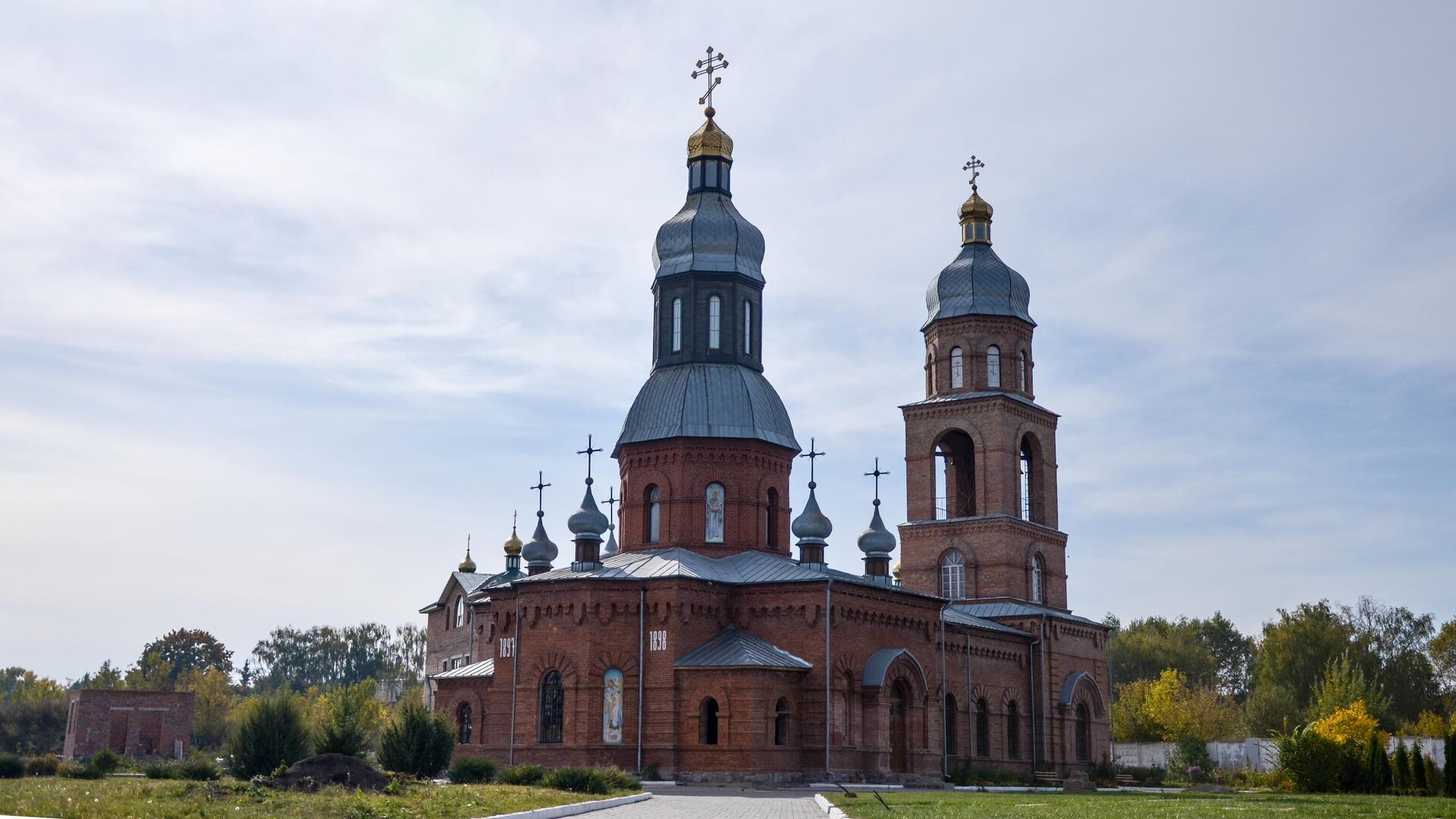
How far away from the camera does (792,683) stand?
34.9m

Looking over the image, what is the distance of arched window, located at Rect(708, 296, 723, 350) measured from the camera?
4059cm

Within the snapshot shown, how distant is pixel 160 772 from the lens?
28109mm

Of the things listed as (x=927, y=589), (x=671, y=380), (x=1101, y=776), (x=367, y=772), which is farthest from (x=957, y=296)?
(x=367, y=772)

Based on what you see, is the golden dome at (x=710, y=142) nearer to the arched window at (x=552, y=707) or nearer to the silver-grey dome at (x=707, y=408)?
the silver-grey dome at (x=707, y=408)

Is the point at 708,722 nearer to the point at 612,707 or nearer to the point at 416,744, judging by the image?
the point at 612,707

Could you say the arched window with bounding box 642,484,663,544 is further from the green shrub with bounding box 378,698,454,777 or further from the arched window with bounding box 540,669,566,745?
the green shrub with bounding box 378,698,454,777

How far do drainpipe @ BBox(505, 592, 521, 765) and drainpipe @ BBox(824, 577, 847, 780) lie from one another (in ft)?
25.1

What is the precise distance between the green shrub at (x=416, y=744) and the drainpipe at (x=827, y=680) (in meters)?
8.92

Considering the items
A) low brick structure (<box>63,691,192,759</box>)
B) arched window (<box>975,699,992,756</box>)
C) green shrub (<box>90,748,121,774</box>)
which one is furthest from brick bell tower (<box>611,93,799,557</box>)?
low brick structure (<box>63,691,192,759</box>)

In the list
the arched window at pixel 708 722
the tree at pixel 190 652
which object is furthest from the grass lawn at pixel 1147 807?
the tree at pixel 190 652

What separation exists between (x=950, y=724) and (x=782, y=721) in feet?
29.4

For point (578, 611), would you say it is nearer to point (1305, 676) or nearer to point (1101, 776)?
point (1101, 776)

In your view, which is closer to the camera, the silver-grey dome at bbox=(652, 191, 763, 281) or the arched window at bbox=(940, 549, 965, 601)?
the silver-grey dome at bbox=(652, 191, 763, 281)

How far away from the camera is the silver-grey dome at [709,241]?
40938mm
